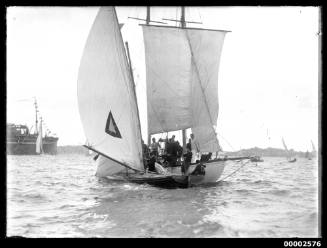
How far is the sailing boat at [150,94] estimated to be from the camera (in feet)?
55.6

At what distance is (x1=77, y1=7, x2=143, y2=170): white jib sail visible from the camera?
55.1ft

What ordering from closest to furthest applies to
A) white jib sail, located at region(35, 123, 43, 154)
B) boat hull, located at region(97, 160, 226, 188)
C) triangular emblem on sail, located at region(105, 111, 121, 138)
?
triangular emblem on sail, located at region(105, 111, 121, 138) < boat hull, located at region(97, 160, 226, 188) < white jib sail, located at region(35, 123, 43, 154)

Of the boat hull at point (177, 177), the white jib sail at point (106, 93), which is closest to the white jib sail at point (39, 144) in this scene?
the boat hull at point (177, 177)

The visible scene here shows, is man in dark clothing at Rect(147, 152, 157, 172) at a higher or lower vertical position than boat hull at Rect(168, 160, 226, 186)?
higher

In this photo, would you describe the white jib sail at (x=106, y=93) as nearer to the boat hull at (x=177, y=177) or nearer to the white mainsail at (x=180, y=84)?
the boat hull at (x=177, y=177)

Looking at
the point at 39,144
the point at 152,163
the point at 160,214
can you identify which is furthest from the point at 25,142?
the point at 160,214

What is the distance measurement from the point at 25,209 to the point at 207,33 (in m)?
18.0

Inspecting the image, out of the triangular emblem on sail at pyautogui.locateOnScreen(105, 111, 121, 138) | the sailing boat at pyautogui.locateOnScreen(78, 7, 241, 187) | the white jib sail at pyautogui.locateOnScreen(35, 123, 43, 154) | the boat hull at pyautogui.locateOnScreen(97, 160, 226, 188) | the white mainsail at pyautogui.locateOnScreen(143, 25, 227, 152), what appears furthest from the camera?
the white jib sail at pyautogui.locateOnScreen(35, 123, 43, 154)

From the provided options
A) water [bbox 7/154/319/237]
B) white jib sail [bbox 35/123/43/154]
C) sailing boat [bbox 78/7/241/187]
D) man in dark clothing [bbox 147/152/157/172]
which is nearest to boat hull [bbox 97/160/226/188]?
sailing boat [bbox 78/7/241/187]

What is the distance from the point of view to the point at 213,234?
941cm

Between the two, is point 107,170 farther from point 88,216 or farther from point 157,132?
point 88,216

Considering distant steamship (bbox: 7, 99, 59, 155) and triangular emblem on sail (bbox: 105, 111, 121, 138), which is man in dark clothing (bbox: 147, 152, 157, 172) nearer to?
triangular emblem on sail (bbox: 105, 111, 121, 138)

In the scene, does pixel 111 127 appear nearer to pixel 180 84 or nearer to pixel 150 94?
pixel 150 94
